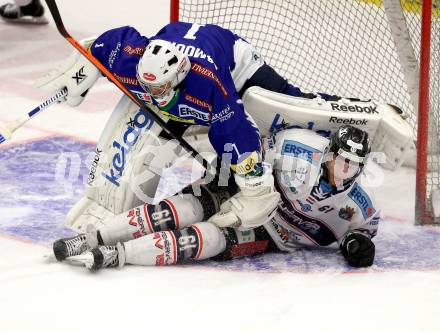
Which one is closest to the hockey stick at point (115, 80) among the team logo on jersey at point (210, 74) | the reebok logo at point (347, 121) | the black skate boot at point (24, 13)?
the team logo on jersey at point (210, 74)

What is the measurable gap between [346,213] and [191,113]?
2.38ft

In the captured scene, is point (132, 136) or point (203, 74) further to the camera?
point (132, 136)

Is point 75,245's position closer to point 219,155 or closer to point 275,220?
point 219,155

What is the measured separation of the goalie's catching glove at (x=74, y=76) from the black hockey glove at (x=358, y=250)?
1216mm

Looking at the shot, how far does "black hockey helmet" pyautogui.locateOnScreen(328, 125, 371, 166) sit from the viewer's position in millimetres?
3848

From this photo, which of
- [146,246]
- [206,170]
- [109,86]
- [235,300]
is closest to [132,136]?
[206,170]

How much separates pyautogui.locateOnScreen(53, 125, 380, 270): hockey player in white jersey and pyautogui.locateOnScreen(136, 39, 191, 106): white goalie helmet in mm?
479

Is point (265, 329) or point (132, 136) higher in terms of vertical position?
point (132, 136)

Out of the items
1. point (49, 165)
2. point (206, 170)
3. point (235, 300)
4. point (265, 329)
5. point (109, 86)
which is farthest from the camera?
point (109, 86)

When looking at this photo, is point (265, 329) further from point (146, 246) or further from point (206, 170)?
point (206, 170)

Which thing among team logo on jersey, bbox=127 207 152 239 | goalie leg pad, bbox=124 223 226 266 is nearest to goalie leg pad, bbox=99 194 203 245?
team logo on jersey, bbox=127 207 152 239

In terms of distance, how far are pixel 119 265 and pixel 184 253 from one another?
→ 255 millimetres

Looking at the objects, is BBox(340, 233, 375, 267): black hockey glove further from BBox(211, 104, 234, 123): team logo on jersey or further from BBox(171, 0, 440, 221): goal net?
BBox(171, 0, 440, 221): goal net

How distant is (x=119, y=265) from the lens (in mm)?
3811
